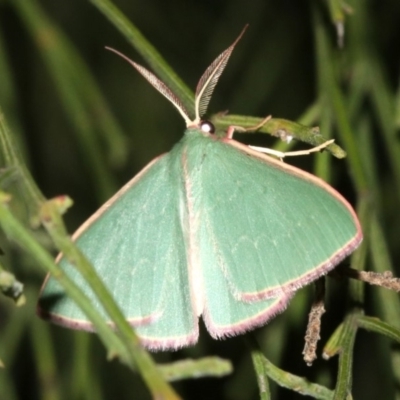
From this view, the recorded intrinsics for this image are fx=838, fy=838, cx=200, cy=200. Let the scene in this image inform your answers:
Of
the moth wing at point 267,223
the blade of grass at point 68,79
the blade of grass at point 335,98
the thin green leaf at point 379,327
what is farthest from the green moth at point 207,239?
the blade of grass at point 68,79

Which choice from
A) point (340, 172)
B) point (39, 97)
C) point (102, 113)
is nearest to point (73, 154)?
point (39, 97)

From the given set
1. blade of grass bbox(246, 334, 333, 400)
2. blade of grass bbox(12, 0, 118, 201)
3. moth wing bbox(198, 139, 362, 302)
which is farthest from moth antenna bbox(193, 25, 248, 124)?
blade of grass bbox(12, 0, 118, 201)

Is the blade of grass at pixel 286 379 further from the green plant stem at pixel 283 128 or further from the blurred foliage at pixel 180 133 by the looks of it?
the green plant stem at pixel 283 128

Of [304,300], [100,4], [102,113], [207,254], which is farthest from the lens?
[102,113]

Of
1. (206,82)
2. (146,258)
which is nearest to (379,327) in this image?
(146,258)

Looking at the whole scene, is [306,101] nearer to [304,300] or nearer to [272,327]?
[272,327]

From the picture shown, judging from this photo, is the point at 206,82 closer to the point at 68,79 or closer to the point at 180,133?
the point at 68,79
